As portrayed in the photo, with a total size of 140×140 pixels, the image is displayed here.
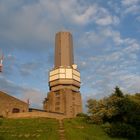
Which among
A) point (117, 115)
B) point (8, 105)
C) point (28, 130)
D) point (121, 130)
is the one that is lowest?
point (121, 130)

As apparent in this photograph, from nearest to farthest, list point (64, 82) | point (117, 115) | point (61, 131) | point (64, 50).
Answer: point (61, 131)
point (117, 115)
point (64, 82)
point (64, 50)

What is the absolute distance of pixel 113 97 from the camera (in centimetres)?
5909

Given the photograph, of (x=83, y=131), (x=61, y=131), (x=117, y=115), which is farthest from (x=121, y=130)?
Result: (x=61, y=131)

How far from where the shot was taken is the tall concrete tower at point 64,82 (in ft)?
348

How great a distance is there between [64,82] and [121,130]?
5764cm

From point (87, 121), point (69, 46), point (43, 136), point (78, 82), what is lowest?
point (43, 136)

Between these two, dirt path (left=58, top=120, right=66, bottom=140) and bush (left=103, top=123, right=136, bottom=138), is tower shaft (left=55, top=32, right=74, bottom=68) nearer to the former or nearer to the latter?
dirt path (left=58, top=120, right=66, bottom=140)

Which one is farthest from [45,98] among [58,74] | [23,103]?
[23,103]

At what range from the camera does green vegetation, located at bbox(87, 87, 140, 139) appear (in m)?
52.7

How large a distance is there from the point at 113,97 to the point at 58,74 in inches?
2021

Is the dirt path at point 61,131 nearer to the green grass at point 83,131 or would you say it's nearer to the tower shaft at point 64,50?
the green grass at point 83,131

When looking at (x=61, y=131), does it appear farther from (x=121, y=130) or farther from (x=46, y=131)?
(x=121, y=130)

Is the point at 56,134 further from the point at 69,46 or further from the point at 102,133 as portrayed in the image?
the point at 69,46

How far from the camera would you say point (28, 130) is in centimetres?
5244
